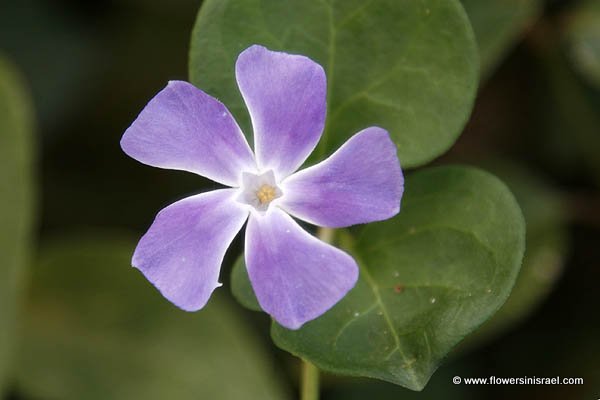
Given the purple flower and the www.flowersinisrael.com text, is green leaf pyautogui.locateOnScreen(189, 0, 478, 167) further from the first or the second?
the www.flowersinisrael.com text

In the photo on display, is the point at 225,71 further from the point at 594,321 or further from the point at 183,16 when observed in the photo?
the point at 594,321

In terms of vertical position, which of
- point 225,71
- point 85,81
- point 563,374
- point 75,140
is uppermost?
point 225,71

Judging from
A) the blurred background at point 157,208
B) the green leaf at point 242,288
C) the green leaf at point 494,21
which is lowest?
the blurred background at point 157,208

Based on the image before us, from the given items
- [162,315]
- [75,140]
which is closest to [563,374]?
[162,315]

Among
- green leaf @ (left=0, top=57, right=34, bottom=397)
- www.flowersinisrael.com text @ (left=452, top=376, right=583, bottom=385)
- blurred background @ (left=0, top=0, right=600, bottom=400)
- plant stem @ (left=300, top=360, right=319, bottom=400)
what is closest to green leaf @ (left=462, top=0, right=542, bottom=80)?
blurred background @ (left=0, top=0, right=600, bottom=400)

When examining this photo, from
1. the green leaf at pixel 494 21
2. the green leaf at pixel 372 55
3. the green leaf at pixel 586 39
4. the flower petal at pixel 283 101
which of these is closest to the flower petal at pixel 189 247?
the flower petal at pixel 283 101

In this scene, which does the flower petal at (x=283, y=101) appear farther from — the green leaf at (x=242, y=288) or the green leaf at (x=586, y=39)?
the green leaf at (x=586, y=39)
